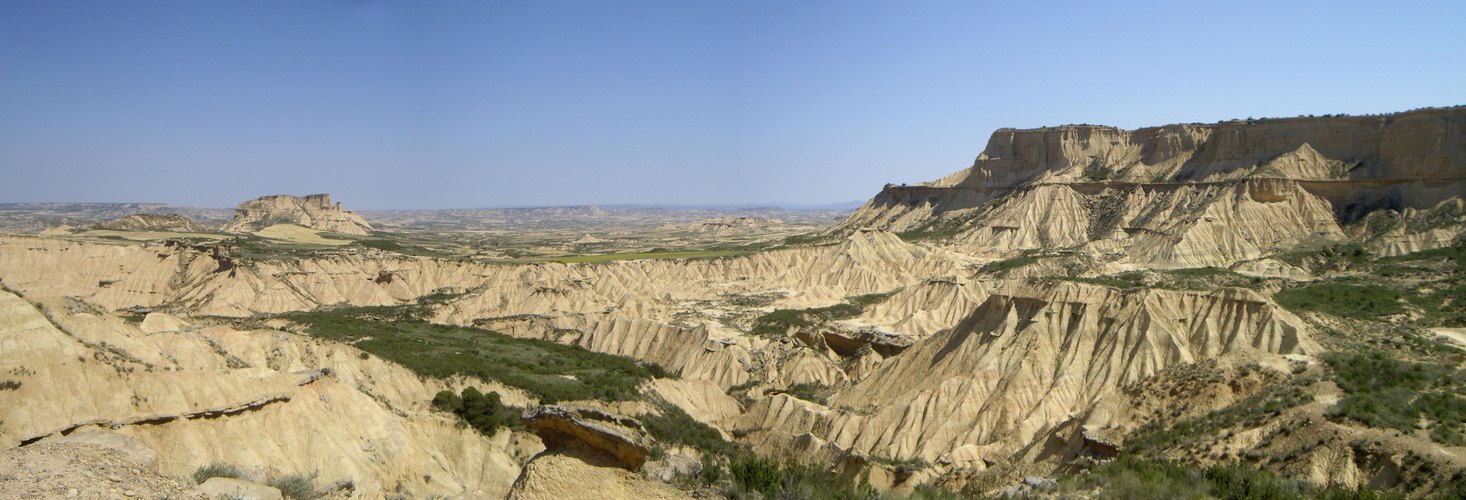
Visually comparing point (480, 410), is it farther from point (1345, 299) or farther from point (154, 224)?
point (154, 224)

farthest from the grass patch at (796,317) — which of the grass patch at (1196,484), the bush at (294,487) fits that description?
the bush at (294,487)

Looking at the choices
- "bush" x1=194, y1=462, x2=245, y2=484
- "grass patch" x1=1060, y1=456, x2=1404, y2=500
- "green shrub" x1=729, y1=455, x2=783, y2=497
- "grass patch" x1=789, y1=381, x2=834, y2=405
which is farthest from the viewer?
"grass patch" x1=789, y1=381, x2=834, y2=405

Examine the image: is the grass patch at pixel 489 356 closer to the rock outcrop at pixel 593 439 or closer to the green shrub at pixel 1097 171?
the rock outcrop at pixel 593 439

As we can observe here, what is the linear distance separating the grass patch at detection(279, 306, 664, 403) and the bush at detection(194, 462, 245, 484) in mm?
15511

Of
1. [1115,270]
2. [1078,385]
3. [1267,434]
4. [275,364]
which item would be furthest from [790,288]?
[1267,434]

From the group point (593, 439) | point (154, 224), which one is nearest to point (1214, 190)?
point (593, 439)

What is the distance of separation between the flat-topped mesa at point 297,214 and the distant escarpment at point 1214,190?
11412 cm

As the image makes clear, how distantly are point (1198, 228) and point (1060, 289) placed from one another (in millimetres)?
41183

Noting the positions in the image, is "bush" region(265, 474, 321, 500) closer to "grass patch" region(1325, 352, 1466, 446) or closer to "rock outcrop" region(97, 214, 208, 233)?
"grass patch" region(1325, 352, 1466, 446)

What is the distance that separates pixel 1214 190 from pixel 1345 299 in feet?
130

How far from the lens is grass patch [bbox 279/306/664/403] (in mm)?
34938

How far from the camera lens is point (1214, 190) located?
8044cm

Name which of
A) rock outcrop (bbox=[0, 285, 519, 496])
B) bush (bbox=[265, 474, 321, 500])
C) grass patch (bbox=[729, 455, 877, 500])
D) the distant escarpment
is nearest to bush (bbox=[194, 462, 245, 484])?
bush (bbox=[265, 474, 321, 500])

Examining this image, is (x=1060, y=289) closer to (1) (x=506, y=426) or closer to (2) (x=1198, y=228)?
(1) (x=506, y=426)
